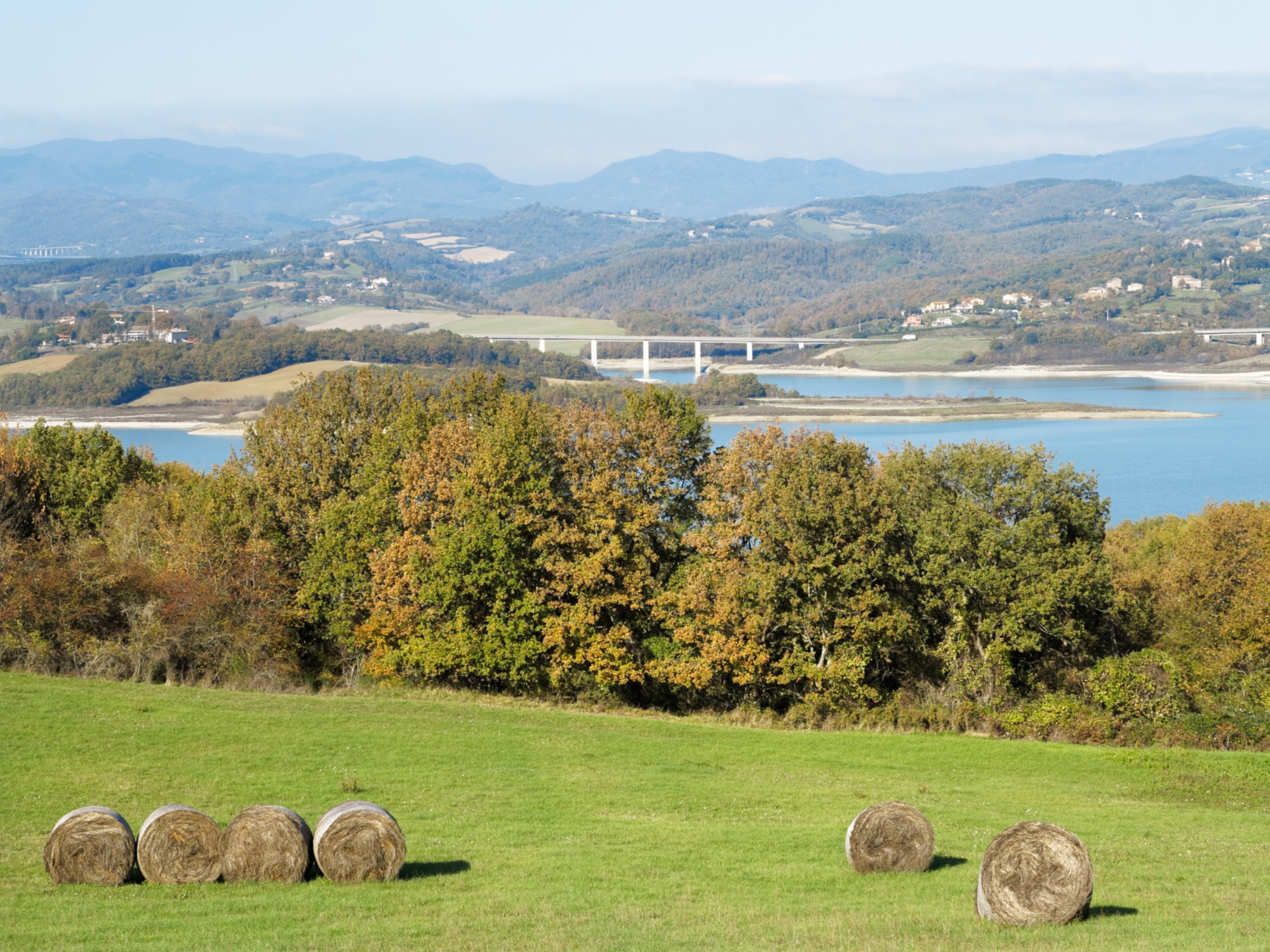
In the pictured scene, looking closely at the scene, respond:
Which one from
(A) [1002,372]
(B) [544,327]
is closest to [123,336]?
(B) [544,327]

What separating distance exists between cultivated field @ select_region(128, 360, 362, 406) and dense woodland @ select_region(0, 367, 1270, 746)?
85940mm

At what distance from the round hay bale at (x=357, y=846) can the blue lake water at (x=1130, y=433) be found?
25728 millimetres

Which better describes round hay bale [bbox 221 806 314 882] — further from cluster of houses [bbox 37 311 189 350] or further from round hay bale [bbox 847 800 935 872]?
cluster of houses [bbox 37 311 189 350]

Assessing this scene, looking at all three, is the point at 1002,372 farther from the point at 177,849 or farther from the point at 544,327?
the point at 177,849

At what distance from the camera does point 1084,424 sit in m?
89.1

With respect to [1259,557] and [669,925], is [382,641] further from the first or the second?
[1259,557]

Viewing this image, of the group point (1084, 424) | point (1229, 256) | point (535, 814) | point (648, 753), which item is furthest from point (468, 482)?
point (1229, 256)

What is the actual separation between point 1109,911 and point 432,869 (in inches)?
186

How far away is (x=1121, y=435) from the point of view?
8194 centimetres

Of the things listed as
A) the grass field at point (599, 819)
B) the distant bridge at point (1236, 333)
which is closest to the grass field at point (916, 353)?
the distant bridge at point (1236, 333)

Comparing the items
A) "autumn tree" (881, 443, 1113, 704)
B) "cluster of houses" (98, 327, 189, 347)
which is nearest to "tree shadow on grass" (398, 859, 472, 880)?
"autumn tree" (881, 443, 1113, 704)

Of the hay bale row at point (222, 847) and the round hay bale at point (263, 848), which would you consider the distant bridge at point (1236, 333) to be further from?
the round hay bale at point (263, 848)

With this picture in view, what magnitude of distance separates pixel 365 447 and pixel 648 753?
12.4 metres

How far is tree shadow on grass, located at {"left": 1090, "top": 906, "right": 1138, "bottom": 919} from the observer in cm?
775
